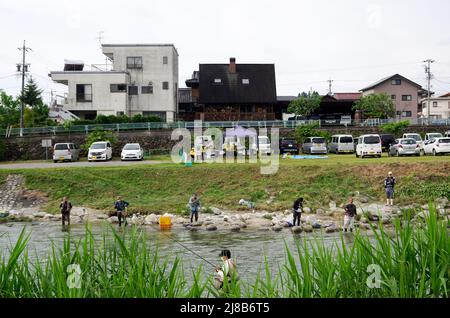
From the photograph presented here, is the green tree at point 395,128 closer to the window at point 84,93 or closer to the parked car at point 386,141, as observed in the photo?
the parked car at point 386,141

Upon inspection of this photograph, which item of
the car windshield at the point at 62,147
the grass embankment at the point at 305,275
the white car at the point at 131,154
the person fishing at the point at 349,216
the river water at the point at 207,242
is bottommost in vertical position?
the river water at the point at 207,242

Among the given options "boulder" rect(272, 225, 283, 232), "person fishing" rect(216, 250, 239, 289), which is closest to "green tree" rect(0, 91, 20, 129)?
"boulder" rect(272, 225, 283, 232)

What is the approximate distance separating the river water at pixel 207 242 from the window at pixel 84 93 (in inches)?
1257

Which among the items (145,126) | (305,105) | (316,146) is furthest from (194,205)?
(305,105)

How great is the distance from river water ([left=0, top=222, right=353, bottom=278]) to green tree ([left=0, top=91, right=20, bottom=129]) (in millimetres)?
36837

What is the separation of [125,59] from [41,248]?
41.7 m

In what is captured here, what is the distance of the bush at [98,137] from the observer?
1815 inches

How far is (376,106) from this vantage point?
63062mm

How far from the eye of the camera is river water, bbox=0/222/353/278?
17031 mm

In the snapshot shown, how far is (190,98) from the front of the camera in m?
68.4

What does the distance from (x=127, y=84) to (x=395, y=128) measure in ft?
84.0

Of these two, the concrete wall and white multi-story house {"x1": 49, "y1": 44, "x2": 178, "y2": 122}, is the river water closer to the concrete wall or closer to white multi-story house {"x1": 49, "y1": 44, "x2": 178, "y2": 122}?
the concrete wall

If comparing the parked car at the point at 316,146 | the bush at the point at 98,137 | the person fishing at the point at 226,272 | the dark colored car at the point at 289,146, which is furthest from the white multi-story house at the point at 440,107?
the person fishing at the point at 226,272

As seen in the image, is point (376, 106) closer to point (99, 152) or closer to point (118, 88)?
point (118, 88)
